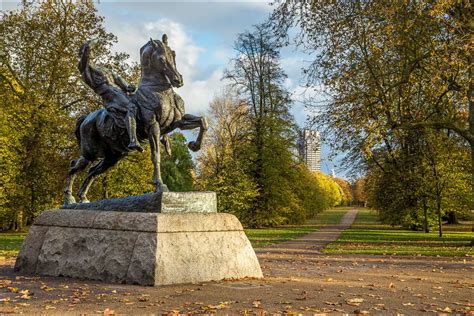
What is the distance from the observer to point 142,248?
302 inches

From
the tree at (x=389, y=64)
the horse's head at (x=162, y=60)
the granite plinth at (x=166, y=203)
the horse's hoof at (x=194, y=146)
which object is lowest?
the granite plinth at (x=166, y=203)

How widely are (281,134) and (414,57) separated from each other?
72.8 feet

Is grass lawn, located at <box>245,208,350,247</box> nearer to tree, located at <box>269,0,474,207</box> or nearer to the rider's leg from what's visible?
tree, located at <box>269,0,474,207</box>

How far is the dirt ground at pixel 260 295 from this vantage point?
19.7 ft

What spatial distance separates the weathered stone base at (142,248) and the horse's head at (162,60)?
241 centimetres

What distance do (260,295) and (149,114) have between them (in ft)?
12.1

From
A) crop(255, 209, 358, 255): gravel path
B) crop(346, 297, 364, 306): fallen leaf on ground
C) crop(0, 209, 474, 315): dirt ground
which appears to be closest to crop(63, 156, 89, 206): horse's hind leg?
crop(0, 209, 474, 315): dirt ground

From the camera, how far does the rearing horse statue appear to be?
28.8ft

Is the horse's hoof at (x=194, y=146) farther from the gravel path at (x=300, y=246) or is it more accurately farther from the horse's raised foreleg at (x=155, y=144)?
the gravel path at (x=300, y=246)

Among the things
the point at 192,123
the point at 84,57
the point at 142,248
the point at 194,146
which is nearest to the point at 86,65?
the point at 84,57

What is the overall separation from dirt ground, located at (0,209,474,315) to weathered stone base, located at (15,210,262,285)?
0.84 feet

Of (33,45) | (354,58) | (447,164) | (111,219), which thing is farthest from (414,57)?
(33,45)

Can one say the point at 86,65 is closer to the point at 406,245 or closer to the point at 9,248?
the point at 9,248

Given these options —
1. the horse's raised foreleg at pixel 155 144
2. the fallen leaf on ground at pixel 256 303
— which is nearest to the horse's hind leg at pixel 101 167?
the horse's raised foreleg at pixel 155 144
